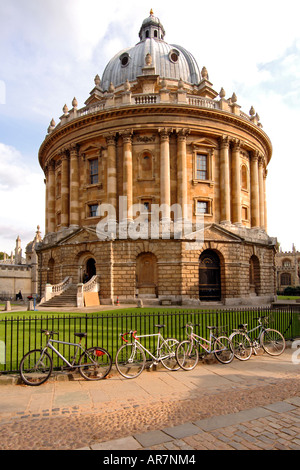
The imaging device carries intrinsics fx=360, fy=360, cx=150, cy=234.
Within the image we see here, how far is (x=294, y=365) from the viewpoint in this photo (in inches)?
397

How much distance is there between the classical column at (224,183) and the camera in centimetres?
3238

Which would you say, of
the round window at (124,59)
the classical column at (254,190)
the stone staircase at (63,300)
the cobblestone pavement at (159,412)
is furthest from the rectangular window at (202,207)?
the cobblestone pavement at (159,412)

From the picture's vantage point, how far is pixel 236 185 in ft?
110

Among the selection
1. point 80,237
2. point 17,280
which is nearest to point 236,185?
point 80,237

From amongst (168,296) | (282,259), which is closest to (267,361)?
(168,296)

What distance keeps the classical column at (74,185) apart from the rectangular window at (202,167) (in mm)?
11525

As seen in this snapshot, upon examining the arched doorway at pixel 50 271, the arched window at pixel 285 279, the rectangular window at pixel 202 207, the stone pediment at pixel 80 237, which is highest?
the rectangular window at pixel 202 207

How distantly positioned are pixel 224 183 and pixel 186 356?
25.1 m

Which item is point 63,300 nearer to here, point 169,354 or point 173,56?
point 169,354

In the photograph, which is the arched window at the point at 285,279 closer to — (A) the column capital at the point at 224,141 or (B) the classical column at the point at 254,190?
(B) the classical column at the point at 254,190

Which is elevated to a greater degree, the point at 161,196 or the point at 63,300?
the point at 161,196

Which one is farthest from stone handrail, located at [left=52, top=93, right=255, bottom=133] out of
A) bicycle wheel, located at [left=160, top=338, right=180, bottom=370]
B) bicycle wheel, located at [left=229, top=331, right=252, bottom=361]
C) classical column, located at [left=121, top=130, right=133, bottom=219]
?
bicycle wheel, located at [left=160, top=338, right=180, bottom=370]

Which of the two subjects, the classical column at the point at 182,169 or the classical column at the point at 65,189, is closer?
the classical column at the point at 182,169

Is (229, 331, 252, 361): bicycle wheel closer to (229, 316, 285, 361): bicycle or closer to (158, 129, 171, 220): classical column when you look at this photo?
(229, 316, 285, 361): bicycle
